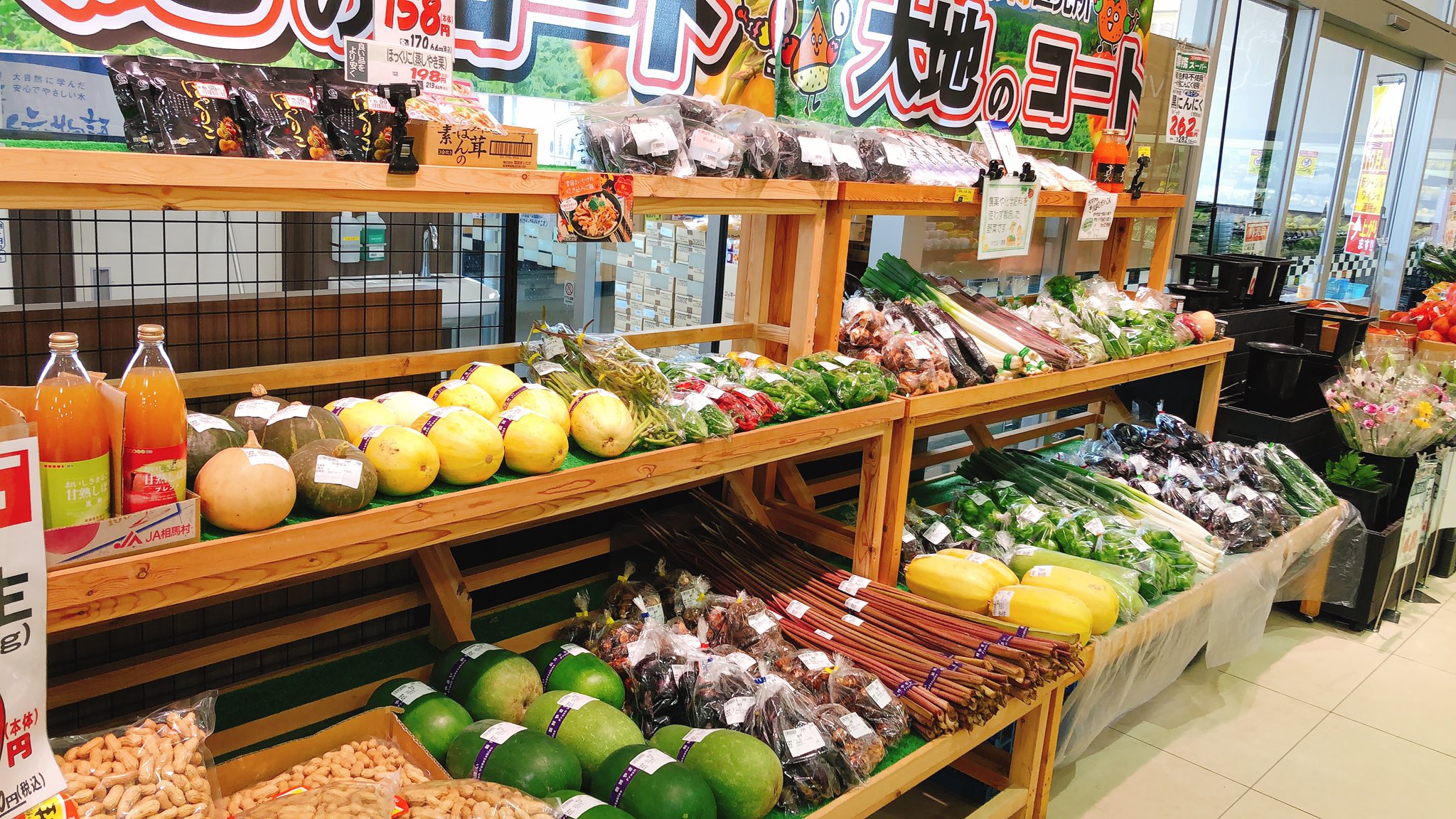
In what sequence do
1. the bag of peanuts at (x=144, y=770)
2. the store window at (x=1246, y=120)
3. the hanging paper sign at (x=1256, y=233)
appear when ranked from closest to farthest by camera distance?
the bag of peanuts at (x=144, y=770)
the store window at (x=1246, y=120)
the hanging paper sign at (x=1256, y=233)

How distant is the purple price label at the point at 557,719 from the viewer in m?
2.03

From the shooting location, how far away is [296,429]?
175 cm

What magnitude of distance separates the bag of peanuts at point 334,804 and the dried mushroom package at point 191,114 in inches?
40.2

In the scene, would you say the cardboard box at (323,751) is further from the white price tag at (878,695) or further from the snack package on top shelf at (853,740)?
the white price tag at (878,695)

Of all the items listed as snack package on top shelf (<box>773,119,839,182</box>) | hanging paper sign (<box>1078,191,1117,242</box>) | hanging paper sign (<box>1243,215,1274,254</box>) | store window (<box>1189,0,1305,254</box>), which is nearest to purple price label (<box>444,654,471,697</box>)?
snack package on top shelf (<box>773,119,839,182</box>)

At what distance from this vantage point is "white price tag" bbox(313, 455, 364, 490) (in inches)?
63.9

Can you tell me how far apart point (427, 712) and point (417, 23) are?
1413 mm

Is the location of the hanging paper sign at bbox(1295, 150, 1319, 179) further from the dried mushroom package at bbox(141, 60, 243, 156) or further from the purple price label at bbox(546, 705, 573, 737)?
the dried mushroom package at bbox(141, 60, 243, 156)

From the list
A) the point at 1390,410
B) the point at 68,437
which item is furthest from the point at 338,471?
the point at 1390,410

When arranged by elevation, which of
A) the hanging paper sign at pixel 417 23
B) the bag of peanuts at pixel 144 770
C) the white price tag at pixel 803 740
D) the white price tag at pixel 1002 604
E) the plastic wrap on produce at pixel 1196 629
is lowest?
the plastic wrap on produce at pixel 1196 629

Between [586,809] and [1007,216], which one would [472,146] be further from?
[1007,216]

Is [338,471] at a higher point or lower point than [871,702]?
higher

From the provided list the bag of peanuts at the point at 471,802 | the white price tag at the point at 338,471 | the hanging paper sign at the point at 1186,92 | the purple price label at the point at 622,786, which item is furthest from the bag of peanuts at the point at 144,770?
the hanging paper sign at the point at 1186,92

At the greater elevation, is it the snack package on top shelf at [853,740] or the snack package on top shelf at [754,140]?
the snack package on top shelf at [754,140]
